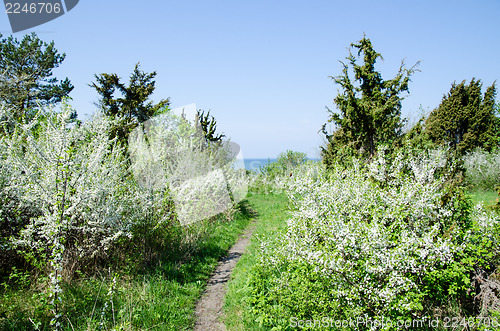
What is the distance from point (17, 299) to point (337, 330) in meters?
4.57

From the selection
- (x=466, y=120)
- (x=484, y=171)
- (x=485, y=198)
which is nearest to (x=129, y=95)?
(x=485, y=198)

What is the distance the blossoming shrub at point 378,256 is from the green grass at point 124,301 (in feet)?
4.49

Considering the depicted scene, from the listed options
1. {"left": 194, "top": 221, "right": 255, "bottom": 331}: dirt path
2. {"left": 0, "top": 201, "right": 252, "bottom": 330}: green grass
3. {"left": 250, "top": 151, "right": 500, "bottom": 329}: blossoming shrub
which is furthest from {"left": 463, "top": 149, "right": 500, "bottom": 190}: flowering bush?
{"left": 0, "top": 201, "right": 252, "bottom": 330}: green grass

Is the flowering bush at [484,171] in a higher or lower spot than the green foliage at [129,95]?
lower

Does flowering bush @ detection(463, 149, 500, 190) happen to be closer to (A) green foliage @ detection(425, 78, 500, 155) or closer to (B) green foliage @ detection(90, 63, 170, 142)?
(A) green foliage @ detection(425, 78, 500, 155)

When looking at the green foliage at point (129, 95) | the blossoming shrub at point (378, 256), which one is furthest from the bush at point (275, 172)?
the blossoming shrub at point (378, 256)

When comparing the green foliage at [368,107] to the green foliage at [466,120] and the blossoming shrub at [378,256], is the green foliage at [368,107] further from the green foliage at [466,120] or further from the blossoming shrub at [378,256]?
the green foliage at [466,120]

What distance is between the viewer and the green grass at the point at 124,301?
370 centimetres

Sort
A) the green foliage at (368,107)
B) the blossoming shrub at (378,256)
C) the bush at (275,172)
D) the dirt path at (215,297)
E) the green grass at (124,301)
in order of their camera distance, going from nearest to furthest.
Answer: the blossoming shrub at (378,256), the green grass at (124,301), the dirt path at (215,297), the green foliage at (368,107), the bush at (275,172)

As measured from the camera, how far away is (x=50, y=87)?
21.9 m

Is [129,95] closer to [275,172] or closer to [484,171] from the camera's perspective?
[275,172]

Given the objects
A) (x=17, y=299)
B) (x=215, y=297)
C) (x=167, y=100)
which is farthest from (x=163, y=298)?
(x=167, y=100)

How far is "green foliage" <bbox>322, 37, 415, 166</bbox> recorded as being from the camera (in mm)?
6922

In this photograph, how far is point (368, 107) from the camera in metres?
7.05
